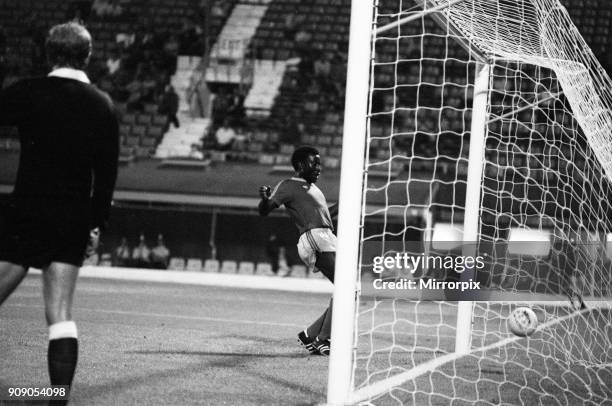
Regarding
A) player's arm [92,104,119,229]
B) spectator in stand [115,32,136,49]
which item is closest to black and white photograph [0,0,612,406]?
player's arm [92,104,119,229]

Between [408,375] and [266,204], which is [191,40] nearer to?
[266,204]

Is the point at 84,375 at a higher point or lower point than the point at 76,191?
lower

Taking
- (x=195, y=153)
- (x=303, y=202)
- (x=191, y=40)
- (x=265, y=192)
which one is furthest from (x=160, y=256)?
(x=265, y=192)

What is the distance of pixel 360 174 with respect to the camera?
454 cm

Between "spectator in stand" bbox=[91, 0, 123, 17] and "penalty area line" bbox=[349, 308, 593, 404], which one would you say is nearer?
Result: "penalty area line" bbox=[349, 308, 593, 404]

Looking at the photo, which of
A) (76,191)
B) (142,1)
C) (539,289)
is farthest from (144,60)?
(76,191)

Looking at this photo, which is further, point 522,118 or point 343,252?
point 522,118

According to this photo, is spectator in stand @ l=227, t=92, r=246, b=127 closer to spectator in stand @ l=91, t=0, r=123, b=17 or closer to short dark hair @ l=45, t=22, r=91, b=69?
spectator in stand @ l=91, t=0, r=123, b=17

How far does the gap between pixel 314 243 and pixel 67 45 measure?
3562 mm

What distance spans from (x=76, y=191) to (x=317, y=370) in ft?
9.18

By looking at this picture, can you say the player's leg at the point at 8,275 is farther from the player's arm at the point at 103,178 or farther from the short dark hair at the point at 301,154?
the short dark hair at the point at 301,154

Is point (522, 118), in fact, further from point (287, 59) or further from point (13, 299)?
point (13, 299)

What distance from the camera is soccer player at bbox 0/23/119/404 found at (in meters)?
3.62

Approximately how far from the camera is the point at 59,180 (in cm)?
368
